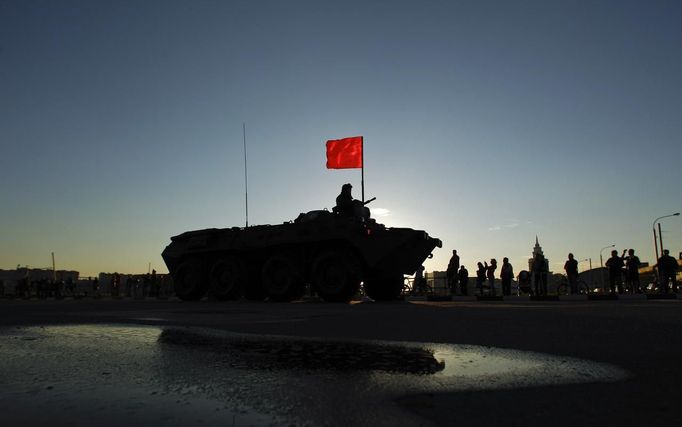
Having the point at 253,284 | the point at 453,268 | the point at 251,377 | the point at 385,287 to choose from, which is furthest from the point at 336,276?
the point at 251,377

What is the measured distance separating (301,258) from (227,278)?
2.58 meters

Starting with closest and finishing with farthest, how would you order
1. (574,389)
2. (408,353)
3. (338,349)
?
1. (574,389)
2. (408,353)
3. (338,349)

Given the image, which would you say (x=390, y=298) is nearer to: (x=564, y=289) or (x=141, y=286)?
(x=564, y=289)

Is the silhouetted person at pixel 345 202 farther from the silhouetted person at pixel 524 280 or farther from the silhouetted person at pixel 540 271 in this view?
the silhouetted person at pixel 524 280

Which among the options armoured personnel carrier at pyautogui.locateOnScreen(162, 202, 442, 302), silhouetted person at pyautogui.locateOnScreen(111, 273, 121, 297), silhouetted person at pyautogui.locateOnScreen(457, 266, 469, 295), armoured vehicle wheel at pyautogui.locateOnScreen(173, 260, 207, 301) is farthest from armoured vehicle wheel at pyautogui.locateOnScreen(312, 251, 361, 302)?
silhouetted person at pyautogui.locateOnScreen(111, 273, 121, 297)

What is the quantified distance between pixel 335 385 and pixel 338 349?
128 cm

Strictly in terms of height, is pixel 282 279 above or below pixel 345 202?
below

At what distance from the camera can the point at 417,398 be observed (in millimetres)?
2115

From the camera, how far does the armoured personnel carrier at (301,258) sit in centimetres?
1257

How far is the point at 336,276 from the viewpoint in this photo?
41.6ft

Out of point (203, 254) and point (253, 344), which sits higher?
point (203, 254)

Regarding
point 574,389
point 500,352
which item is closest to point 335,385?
point 574,389

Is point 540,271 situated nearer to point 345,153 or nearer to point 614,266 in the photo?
point 614,266

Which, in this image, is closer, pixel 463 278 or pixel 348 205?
pixel 348 205
